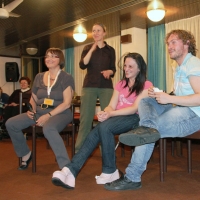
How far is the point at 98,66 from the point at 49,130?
1.06 m

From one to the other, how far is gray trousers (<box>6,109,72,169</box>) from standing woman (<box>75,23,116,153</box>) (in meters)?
0.38

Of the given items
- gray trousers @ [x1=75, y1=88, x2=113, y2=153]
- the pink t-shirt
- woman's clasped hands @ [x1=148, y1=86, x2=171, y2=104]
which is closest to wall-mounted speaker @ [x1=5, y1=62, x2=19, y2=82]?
gray trousers @ [x1=75, y1=88, x2=113, y2=153]

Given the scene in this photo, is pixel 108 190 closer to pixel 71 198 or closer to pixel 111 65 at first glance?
pixel 71 198

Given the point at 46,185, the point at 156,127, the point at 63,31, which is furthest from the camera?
the point at 63,31

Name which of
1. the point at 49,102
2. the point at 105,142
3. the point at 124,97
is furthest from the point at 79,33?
the point at 105,142

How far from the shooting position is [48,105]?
2.78m

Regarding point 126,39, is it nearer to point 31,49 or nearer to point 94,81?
point 31,49

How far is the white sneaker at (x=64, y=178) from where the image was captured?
1929 millimetres

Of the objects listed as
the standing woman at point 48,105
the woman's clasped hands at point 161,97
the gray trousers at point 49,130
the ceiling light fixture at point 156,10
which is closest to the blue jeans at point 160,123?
the woman's clasped hands at point 161,97

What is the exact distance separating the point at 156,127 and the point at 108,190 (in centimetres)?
58

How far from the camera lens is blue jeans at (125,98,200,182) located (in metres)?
1.96

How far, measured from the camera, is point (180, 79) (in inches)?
83.6

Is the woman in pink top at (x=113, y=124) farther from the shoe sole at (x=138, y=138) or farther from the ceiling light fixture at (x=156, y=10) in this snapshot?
the ceiling light fixture at (x=156, y=10)

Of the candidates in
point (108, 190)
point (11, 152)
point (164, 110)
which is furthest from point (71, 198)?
point (11, 152)
